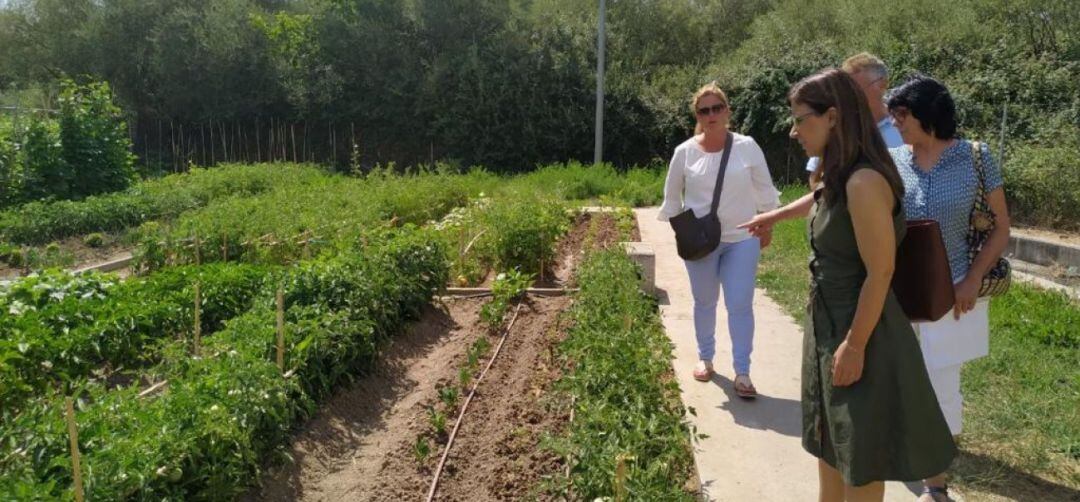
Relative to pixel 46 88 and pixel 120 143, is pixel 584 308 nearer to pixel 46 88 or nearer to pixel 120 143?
pixel 120 143

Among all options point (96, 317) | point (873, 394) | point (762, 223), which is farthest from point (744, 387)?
point (96, 317)

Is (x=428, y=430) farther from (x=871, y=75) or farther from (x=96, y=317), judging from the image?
(x=871, y=75)

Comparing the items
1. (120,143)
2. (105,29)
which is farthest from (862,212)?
(105,29)

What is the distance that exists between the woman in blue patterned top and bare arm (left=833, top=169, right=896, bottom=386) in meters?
0.96

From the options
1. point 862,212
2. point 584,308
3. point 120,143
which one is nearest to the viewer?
point 862,212

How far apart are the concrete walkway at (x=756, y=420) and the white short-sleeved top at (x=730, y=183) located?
887 mm

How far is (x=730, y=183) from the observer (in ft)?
13.9

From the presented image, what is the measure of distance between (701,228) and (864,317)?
6.46 feet

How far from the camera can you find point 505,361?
16.5 feet

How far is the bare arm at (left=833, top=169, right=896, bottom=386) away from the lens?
2197 mm

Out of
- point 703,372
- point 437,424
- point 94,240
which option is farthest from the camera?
point 94,240

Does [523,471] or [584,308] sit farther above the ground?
[584,308]

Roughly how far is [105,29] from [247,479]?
79.4ft

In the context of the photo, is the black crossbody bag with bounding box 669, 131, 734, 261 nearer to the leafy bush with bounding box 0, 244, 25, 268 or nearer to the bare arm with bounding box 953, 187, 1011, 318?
the bare arm with bounding box 953, 187, 1011, 318
